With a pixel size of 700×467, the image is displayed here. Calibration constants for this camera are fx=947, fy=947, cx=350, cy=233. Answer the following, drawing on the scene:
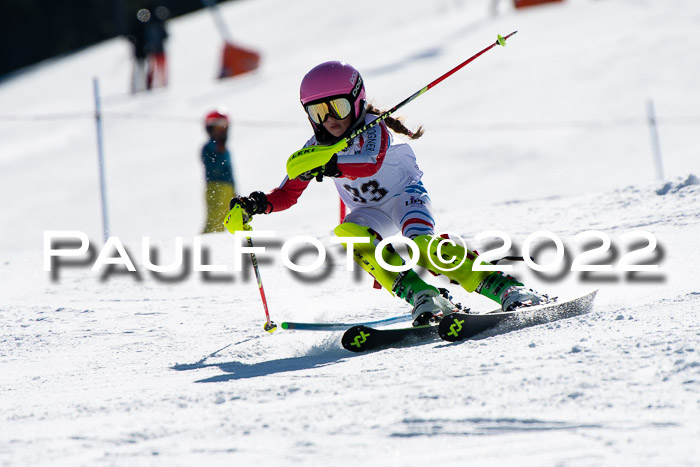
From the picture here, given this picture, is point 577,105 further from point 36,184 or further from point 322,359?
point 322,359

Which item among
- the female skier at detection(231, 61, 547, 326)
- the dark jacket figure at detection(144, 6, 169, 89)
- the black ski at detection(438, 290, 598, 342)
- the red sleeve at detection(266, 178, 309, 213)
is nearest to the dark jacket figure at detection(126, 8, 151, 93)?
the dark jacket figure at detection(144, 6, 169, 89)

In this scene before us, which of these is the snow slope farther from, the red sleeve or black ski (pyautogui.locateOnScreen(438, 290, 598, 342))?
the red sleeve

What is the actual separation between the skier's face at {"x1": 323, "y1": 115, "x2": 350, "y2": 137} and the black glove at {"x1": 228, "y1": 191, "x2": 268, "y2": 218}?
0.47 m

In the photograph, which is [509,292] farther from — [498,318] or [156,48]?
[156,48]

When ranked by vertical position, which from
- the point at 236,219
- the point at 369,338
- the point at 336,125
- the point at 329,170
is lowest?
the point at 369,338

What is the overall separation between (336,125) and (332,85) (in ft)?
0.67

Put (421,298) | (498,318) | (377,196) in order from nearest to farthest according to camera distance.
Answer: (498,318) → (421,298) → (377,196)

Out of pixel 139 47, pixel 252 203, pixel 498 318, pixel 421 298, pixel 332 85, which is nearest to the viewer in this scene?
pixel 498 318

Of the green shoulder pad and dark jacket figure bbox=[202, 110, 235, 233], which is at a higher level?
dark jacket figure bbox=[202, 110, 235, 233]

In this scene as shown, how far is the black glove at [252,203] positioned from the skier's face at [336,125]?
1.55 feet

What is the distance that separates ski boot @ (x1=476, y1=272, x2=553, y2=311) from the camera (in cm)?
436

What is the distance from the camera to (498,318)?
413cm

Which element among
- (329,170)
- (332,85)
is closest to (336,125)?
(332,85)

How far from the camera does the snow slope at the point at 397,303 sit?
8.98ft
